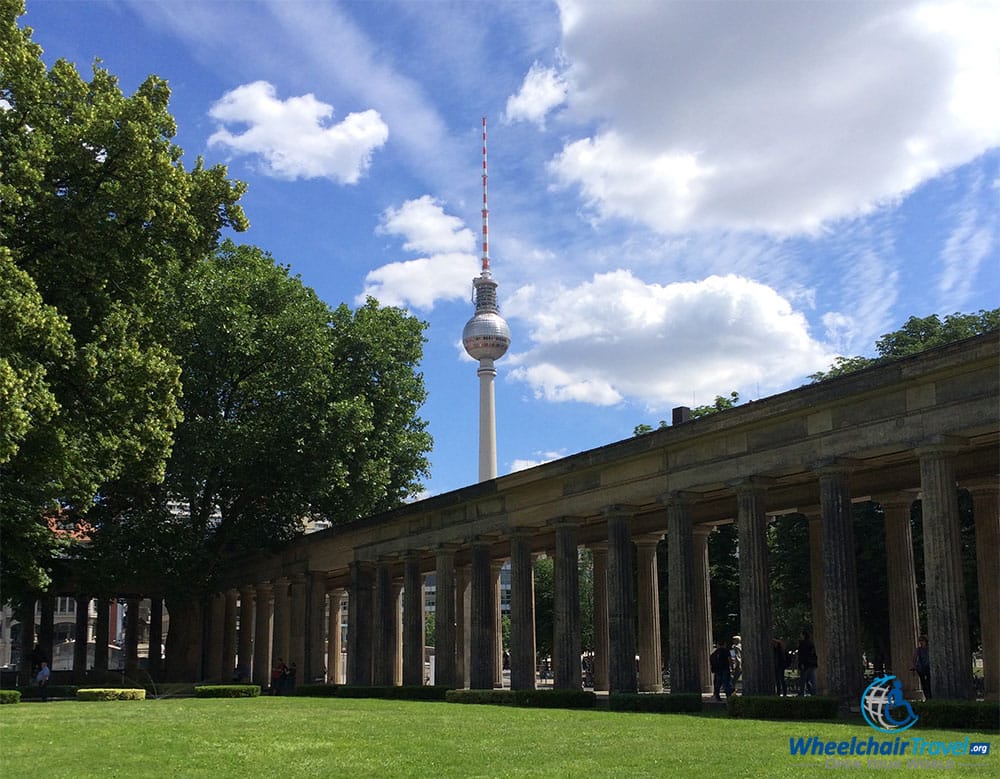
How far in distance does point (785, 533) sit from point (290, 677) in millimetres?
26730

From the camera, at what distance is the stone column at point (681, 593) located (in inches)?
1437

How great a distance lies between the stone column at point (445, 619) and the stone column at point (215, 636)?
24476mm

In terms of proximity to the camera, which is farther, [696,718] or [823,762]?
[696,718]

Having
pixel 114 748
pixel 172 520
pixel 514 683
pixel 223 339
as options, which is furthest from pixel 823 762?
pixel 172 520

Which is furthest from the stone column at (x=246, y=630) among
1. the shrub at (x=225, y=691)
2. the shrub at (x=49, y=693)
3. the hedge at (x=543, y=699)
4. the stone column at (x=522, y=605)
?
the hedge at (x=543, y=699)

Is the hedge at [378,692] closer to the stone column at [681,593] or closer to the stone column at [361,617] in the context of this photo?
the stone column at [361,617]

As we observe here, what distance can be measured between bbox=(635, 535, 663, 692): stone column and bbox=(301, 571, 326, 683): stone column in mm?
20492

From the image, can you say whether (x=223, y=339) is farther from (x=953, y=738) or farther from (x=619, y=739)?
(x=953, y=738)

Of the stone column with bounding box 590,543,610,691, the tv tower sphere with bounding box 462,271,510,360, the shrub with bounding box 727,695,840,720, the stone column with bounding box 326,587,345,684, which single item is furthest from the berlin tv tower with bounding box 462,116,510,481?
the shrub with bounding box 727,695,840,720

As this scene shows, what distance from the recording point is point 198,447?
53281 millimetres

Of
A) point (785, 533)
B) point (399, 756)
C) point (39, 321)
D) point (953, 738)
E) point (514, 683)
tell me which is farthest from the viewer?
point (785, 533)

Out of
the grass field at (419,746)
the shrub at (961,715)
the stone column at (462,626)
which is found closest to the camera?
the grass field at (419,746)

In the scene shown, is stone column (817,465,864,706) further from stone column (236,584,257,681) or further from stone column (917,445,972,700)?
stone column (236,584,257,681)
